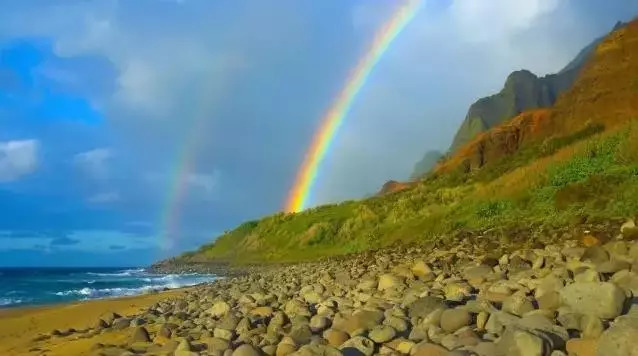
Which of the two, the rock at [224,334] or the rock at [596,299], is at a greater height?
the rock at [224,334]

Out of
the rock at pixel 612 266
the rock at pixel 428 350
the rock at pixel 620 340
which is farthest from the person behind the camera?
the rock at pixel 612 266

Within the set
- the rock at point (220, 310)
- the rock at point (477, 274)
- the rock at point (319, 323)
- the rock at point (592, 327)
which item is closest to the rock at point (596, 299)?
the rock at point (592, 327)

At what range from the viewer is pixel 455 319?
25.2ft

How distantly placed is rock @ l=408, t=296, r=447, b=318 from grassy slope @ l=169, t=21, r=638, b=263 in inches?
412

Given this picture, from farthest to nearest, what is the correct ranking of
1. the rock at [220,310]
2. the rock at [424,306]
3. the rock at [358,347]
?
1. the rock at [220,310]
2. the rock at [424,306]
3. the rock at [358,347]

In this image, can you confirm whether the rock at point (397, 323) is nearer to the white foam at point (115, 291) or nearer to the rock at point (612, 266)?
the rock at point (612, 266)

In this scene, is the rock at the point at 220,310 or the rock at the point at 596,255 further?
the rock at the point at 220,310

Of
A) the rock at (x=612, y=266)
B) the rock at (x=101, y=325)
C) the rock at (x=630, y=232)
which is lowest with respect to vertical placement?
the rock at (x=612, y=266)

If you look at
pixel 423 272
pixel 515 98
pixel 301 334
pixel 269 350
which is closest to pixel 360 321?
pixel 301 334

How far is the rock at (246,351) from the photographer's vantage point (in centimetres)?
776

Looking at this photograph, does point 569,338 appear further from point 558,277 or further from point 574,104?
point 574,104

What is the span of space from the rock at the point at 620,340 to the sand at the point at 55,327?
828 cm

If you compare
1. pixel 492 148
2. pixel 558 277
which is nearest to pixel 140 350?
pixel 558 277

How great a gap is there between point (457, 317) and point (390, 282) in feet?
17.3
